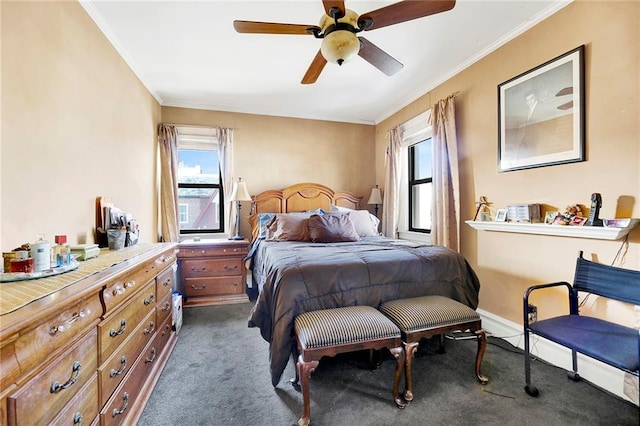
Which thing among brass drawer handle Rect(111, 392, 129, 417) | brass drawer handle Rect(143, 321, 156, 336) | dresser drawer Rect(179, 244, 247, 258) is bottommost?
brass drawer handle Rect(111, 392, 129, 417)

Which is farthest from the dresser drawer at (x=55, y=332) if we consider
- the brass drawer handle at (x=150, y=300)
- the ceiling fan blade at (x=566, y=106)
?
the ceiling fan blade at (x=566, y=106)

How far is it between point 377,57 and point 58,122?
2145 millimetres

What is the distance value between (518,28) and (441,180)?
142cm

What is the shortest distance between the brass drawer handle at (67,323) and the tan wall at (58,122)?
0.67 metres

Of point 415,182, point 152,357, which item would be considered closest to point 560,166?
point 415,182

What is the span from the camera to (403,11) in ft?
5.23

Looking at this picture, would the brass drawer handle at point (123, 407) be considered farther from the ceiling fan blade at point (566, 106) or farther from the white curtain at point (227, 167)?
the ceiling fan blade at point (566, 106)

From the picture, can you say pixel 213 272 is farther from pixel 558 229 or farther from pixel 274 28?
pixel 558 229

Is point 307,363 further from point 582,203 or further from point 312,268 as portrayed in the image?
point 582,203

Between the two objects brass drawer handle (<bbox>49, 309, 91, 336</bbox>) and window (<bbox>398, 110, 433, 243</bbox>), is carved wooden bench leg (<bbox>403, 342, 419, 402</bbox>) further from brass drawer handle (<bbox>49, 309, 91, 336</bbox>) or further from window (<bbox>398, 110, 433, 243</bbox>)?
window (<bbox>398, 110, 433, 243</bbox>)

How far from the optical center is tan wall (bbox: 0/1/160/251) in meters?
1.31

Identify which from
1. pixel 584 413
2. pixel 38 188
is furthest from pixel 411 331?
pixel 38 188

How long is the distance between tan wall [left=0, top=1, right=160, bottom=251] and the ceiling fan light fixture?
160 centimetres

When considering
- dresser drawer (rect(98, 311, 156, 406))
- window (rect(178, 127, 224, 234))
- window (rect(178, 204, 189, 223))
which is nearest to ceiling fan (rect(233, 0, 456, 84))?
dresser drawer (rect(98, 311, 156, 406))
